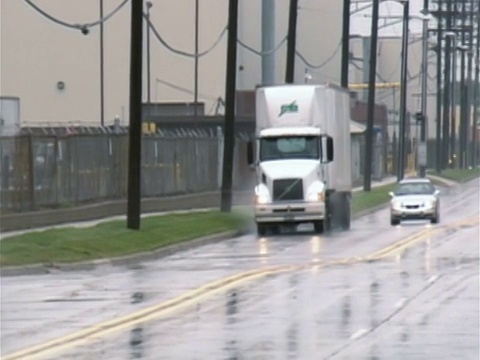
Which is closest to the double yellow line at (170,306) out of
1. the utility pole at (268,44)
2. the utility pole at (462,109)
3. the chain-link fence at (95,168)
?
the chain-link fence at (95,168)

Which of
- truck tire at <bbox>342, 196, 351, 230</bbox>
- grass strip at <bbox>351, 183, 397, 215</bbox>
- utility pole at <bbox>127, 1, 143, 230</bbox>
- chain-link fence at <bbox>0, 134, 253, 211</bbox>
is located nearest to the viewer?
utility pole at <bbox>127, 1, 143, 230</bbox>

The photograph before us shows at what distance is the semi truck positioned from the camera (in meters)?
43.4

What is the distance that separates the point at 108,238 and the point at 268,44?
79.8ft

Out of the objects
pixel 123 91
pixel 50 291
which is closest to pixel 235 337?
pixel 50 291

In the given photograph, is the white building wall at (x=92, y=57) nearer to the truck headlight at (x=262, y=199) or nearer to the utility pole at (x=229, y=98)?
the utility pole at (x=229, y=98)

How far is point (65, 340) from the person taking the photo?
60.1 feet

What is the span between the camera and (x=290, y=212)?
4388cm

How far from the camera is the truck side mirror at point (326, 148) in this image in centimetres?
4353

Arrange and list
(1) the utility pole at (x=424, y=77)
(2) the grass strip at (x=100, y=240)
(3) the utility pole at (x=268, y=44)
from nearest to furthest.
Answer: (2) the grass strip at (x=100, y=240)
(3) the utility pole at (x=268, y=44)
(1) the utility pole at (x=424, y=77)

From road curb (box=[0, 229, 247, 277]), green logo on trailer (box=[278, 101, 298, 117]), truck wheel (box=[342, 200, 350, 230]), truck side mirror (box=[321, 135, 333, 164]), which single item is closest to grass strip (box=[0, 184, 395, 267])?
road curb (box=[0, 229, 247, 277])

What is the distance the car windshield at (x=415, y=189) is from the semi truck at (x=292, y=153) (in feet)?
26.9

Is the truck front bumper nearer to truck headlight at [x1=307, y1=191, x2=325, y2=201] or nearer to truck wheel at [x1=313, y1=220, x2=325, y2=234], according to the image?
truck headlight at [x1=307, y1=191, x2=325, y2=201]

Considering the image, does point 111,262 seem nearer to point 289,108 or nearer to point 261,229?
point 289,108

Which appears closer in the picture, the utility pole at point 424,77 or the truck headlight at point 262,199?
the truck headlight at point 262,199
